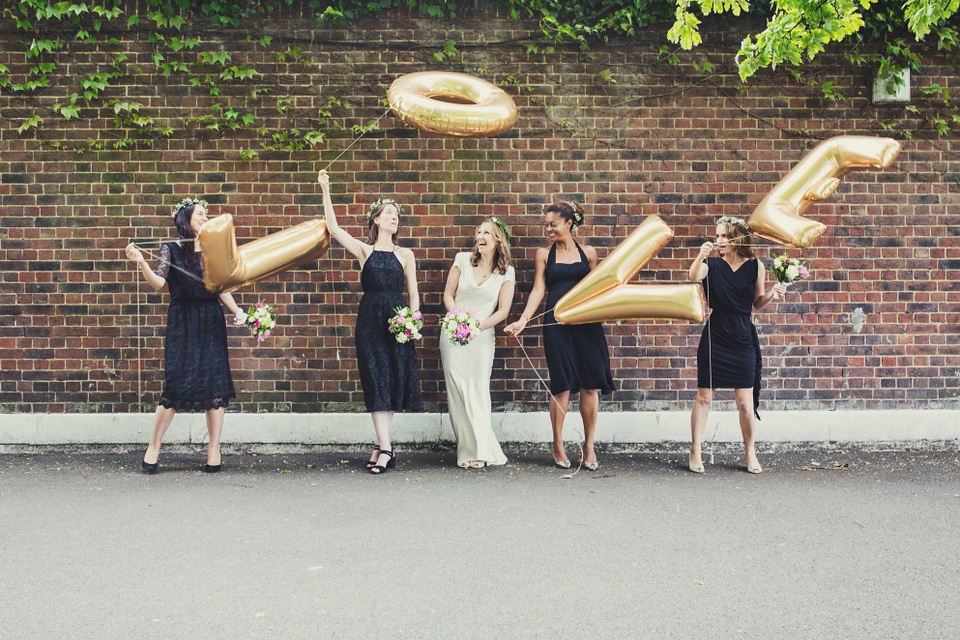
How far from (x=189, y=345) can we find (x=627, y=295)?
Answer: 312cm

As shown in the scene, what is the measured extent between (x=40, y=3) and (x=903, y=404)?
7852 mm


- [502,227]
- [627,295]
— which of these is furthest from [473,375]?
[627,295]

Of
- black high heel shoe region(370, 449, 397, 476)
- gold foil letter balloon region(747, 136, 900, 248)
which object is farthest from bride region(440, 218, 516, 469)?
gold foil letter balloon region(747, 136, 900, 248)

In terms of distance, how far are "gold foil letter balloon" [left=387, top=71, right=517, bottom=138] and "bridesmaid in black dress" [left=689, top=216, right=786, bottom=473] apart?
1784 millimetres

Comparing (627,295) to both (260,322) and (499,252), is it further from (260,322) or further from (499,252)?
(260,322)

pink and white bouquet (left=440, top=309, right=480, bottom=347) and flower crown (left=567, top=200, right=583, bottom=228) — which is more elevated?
flower crown (left=567, top=200, right=583, bottom=228)

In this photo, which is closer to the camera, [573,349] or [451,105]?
[451,105]

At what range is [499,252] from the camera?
575cm

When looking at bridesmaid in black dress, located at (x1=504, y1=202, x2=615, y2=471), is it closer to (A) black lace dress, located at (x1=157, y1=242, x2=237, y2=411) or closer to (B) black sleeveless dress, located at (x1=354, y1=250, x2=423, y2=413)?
(B) black sleeveless dress, located at (x1=354, y1=250, x2=423, y2=413)

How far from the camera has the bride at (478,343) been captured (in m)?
5.68

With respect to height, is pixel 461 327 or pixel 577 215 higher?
pixel 577 215

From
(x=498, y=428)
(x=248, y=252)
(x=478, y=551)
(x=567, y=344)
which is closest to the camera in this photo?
(x=478, y=551)

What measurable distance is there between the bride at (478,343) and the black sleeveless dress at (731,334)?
150cm

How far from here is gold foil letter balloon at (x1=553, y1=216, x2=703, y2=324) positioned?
5.20 meters
